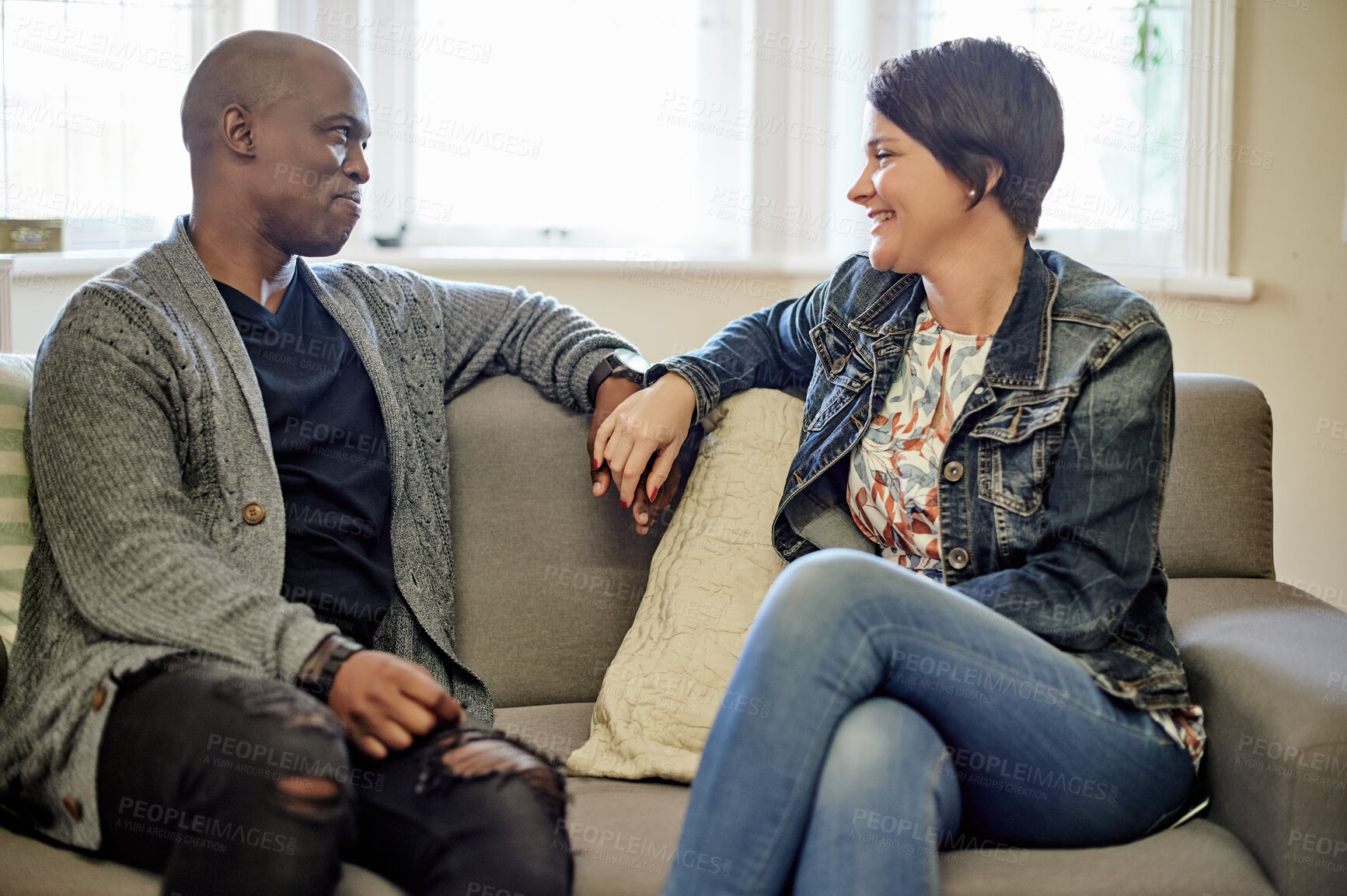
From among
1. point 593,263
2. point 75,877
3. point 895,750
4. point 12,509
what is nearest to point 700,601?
point 895,750

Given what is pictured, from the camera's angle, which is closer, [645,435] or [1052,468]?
[1052,468]

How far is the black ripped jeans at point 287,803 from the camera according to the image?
105 centimetres

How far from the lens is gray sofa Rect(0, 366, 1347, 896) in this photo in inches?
46.8

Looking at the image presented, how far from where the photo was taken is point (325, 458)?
1.48 meters

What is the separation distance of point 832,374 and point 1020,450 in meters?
0.31

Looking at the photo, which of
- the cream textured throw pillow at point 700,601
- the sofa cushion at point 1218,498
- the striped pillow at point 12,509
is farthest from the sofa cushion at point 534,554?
→ the sofa cushion at point 1218,498

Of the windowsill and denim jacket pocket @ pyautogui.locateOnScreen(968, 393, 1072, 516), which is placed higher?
the windowsill

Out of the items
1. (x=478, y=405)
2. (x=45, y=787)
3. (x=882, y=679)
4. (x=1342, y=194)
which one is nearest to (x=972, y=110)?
(x=882, y=679)

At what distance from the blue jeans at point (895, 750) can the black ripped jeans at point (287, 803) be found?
170 mm

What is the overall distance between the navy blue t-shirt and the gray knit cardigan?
0.08 ft

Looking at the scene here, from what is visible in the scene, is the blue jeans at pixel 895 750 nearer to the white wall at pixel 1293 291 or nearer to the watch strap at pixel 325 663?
the watch strap at pixel 325 663

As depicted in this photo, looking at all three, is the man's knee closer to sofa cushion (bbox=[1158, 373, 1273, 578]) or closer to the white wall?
sofa cushion (bbox=[1158, 373, 1273, 578])

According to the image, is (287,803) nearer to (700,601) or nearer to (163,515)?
(163,515)

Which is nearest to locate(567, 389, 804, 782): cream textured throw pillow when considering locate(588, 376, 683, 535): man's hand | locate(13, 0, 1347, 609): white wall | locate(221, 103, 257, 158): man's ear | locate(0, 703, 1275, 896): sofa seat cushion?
locate(588, 376, 683, 535): man's hand
